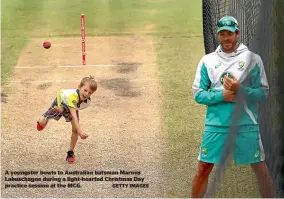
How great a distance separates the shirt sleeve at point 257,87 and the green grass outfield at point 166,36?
1349mm

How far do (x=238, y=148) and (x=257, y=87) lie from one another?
44cm

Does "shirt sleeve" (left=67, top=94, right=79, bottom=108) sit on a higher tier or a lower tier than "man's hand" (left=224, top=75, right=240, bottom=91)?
lower

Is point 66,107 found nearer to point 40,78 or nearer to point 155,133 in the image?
point 155,133

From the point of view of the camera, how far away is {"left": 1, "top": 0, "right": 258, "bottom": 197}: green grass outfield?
6.33 metres

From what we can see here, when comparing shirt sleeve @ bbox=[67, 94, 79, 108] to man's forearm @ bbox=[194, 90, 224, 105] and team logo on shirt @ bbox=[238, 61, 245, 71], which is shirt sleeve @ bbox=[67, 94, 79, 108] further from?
team logo on shirt @ bbox=[238, 61, 245, 71]

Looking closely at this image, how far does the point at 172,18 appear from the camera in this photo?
1220 centimetres

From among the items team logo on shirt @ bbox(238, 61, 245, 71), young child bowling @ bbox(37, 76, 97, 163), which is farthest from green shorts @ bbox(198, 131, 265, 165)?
young child bowling @ bbox(37, 76, 97, 163)

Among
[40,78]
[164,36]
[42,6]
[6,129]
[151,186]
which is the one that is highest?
[42,6]

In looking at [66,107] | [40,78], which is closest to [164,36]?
[40,78]

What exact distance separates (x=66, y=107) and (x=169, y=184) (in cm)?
118

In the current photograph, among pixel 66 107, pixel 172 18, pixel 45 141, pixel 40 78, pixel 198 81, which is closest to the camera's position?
pixel 198 81

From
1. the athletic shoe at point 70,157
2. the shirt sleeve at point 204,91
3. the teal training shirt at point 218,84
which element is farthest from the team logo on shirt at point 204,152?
the athletic shoe at point 70,157

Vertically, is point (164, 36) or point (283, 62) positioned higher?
point (164, 36)

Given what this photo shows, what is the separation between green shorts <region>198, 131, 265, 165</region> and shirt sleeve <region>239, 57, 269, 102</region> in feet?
0.81
